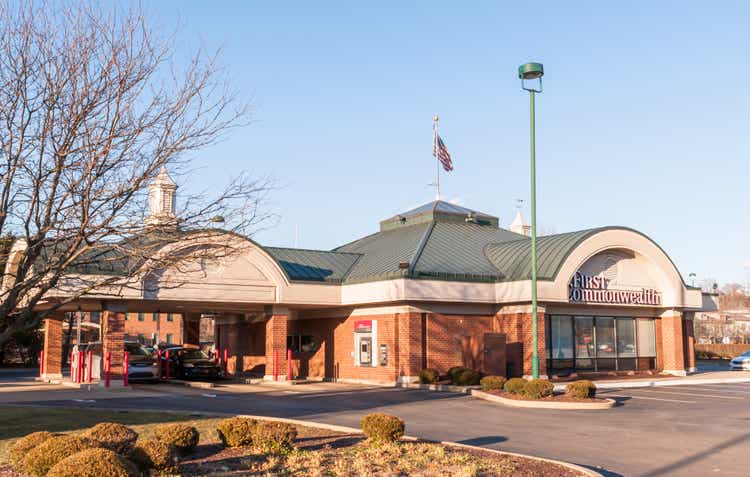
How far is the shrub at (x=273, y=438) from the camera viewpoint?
38.2 feet

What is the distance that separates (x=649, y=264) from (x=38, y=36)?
30191 millimetres

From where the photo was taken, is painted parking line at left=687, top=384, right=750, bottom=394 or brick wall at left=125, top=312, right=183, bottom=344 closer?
painted parking line at left=687, top=384, right=750, bottom=394

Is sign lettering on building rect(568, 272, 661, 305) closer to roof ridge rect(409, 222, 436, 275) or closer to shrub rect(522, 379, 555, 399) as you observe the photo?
roof ridge rect(409, 222, 436, 275)

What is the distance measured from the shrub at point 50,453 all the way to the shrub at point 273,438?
2.91 meters

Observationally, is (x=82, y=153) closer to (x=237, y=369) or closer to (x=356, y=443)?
(x=356, y=443)

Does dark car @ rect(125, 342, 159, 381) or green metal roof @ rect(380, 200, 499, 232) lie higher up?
green metal roof @ rect(380, 200, 499, 232)

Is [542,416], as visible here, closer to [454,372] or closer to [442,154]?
[454,372]

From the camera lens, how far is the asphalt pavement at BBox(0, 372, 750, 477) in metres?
12.9

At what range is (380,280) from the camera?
3017cm

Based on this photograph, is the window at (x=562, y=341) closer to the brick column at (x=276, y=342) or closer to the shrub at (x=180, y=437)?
the brick column at (x=276, y=342)

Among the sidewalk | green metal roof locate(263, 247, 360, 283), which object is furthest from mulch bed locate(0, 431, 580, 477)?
green metal roof locate(263, 247, 360, 283)

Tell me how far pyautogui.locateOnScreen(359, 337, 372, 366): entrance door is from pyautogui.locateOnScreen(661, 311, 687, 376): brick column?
50.5 ft

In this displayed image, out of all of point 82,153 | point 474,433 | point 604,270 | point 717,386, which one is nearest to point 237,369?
point 604,270

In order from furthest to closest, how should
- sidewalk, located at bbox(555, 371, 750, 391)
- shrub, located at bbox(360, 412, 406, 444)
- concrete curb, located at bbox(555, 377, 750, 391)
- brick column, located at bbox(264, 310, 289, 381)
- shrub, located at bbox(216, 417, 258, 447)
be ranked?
1. brick column, located at bbox(264, 310, 289, 381)
2. sidewalk, located at bbox(555, 371, 750, 391)
3. concrete curb, located at bbox(555, 377, 750, 391)
4. shrub, located at bbox(360, 412, 406, 444)
5. shrub, located at bbox(216, 417, 258, 447)
